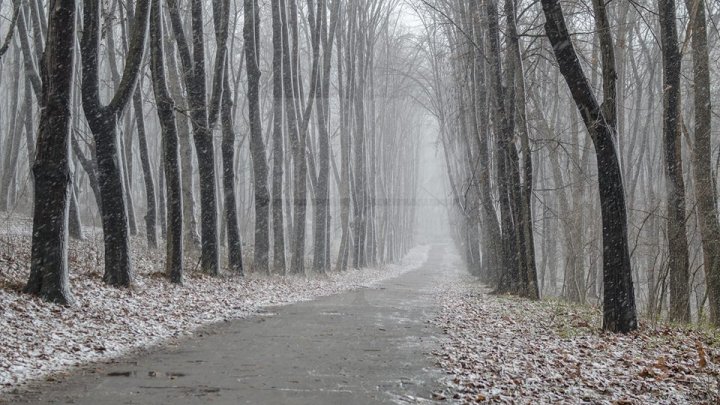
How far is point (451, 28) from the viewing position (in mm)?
26641

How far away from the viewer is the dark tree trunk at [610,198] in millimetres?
10078

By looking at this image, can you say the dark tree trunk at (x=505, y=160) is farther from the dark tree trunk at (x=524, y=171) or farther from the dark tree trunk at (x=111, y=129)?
the dark tree trunk at (x=111, y=129)

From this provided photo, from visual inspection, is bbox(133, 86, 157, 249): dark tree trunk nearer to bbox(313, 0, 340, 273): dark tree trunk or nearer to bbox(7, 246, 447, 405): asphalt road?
bbox(313, 0, 340, 273): dark tree trunk

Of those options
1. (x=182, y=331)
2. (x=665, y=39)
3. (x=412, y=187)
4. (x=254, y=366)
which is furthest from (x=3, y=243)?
(x=412, y=187)

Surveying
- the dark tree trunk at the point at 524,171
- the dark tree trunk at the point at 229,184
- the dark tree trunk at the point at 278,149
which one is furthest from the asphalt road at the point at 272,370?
the dark tree trunk at the point at 278,149

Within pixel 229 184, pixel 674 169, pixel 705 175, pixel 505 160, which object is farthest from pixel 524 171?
pixel 229 184

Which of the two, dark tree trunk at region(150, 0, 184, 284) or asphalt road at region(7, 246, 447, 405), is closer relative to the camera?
asphalt road at region(7, 246, 447, 405)

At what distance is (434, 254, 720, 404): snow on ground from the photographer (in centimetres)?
636

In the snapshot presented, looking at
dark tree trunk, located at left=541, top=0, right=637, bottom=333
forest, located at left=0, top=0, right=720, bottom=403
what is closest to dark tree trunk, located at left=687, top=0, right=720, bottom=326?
forest, located at left=0, top=0, right=720, bottom=403

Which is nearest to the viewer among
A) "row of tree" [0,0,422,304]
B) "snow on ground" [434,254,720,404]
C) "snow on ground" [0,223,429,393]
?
"snow on ground" [434,254,720,404]

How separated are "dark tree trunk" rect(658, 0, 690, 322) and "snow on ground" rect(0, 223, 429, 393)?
8.02 meters

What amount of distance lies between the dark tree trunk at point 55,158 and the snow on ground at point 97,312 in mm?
572

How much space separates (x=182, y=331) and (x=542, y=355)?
5.08m

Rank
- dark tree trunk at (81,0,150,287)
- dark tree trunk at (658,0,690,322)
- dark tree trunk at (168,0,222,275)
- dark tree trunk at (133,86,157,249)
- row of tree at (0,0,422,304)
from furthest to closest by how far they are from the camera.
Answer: dark tree trunk at (133,86,157,249) → dark tree trunk at (168,0,222,275) → dark tree trunk at (658,0,690,322) → dark tree trunk at (81,0,150,287) → row of tree at (0,0,422,304)
